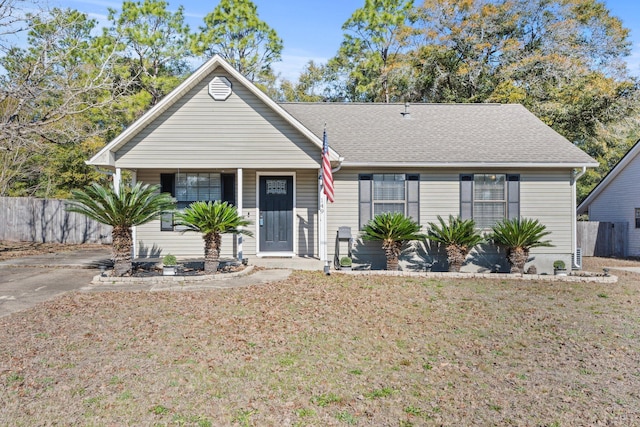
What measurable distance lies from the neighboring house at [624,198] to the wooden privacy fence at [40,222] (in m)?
21.8

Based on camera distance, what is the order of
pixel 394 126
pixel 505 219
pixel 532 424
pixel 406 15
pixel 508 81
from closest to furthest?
1. pixel 532 424
2. pixel 505 219
3. pixel 394 126
4. pixel 508 81
5. pixel 406 15

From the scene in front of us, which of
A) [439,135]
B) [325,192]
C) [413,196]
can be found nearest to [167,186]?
[325,192]

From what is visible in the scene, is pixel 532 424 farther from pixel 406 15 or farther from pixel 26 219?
pixel 406 15

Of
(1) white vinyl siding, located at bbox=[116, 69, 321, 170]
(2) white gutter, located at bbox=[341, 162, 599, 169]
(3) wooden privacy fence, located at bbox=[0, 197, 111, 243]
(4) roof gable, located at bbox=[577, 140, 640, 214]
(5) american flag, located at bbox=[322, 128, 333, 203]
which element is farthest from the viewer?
(3) wooden privacy fence, located at bbox=[0, 197, 111, 243]

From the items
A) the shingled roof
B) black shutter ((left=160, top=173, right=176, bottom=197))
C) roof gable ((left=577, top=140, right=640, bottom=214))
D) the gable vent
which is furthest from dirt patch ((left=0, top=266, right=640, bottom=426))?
roof gable ((left=577, top=140, right=640, bottom=214))

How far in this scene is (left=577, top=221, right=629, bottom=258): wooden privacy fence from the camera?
1928 cm

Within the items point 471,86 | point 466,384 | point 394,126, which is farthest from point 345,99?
point 466,384

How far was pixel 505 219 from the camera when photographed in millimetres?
12898

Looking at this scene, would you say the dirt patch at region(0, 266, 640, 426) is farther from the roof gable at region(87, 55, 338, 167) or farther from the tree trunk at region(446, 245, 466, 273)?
the roof gable at region(87, 55, 338, 167)

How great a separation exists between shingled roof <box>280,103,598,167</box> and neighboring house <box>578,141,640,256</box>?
6590mm

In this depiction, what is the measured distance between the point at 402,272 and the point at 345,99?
2244cm

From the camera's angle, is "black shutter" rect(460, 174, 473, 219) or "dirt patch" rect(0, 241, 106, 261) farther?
"dirt patch" rect(0, 241, 106, 261)

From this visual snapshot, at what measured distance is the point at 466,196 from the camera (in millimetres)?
13039

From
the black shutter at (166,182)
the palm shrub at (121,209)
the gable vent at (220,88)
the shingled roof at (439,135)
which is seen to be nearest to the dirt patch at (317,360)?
the palm shrub at (121,209)
